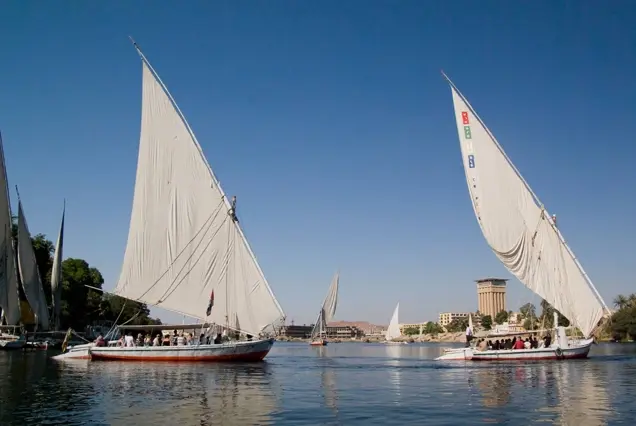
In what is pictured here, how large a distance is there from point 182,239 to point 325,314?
8786cm

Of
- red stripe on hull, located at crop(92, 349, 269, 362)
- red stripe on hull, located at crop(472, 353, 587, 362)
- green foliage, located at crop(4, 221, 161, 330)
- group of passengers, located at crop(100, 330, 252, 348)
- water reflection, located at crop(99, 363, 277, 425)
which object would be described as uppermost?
green foliage, located at crop(4, 221, 161, 330)

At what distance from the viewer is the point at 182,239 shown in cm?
5422

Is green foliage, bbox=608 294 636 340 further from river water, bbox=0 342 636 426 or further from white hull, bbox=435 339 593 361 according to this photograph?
river water, bbox=0 342 636 426

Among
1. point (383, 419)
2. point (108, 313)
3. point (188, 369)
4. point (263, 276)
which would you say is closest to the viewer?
point (383, 419)

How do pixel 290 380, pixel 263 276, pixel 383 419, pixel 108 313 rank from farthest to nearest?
pixel 108 313 < pixel 263 276 < pixel 290 380 < pixel 383 419

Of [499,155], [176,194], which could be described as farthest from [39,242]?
[499,155]

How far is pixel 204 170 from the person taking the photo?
180 ft

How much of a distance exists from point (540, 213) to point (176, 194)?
31580mm

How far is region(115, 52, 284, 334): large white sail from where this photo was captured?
53.6m

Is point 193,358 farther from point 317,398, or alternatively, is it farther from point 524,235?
point 524,235

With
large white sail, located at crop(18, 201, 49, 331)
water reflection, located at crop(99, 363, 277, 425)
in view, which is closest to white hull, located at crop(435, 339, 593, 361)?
water reflection, located at crop(99, 363, 277, 425)

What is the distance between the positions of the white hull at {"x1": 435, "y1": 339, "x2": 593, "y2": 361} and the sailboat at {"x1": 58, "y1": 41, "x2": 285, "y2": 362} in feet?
56.9

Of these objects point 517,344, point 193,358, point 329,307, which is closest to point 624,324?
point 329,307

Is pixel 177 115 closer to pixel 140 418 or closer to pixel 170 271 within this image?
pixel 170 271
